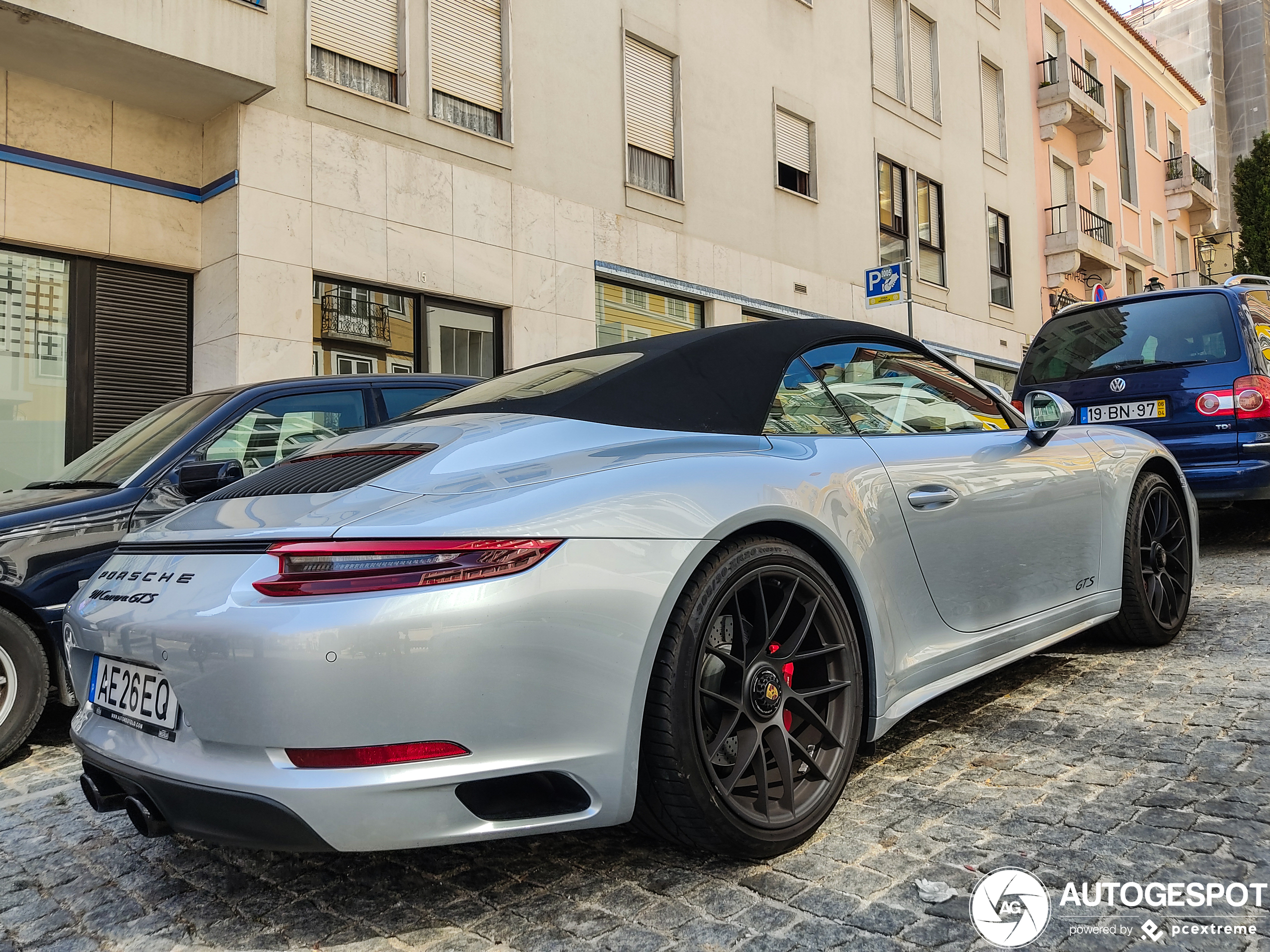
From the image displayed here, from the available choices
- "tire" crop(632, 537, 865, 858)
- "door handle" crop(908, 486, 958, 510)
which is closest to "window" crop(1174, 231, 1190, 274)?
"door handle" crop(908, 486, 958, 510)

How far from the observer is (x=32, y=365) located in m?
8.17

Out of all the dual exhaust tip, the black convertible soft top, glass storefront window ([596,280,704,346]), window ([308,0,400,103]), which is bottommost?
the dual exhaust tip

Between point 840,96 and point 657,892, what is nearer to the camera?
point 657,892

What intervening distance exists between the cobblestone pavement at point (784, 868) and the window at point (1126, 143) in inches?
Result: 1133

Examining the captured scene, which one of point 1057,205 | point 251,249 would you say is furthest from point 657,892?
point 1057,205

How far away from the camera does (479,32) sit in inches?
425

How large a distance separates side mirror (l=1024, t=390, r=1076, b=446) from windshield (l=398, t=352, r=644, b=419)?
166 centimetres

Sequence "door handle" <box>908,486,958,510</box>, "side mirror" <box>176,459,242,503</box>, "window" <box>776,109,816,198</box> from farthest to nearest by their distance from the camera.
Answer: "window" <box>776,109,816,198</box> < "side mirror" <box>176,459,242,503</box> < "door handle" <box>908,486,958,510</box>

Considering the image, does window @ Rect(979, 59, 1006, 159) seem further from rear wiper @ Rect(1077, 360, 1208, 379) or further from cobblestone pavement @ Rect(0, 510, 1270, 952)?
cobblestone pavement @ Rect(0, 510, 1270, 952)

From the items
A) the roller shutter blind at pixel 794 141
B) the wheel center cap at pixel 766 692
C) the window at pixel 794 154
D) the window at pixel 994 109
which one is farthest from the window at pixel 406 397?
the window at pixel 994 109

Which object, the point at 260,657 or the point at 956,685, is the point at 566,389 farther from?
the point at 956,685

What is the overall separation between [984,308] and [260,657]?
20.4m

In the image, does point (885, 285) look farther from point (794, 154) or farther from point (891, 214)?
point (891, 214)

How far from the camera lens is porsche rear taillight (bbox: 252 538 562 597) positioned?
1815mm
